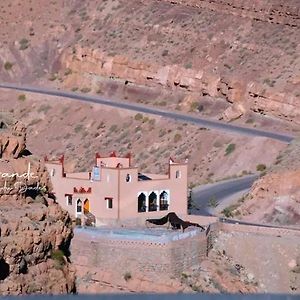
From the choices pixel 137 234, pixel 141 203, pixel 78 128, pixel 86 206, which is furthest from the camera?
pixel 78 128

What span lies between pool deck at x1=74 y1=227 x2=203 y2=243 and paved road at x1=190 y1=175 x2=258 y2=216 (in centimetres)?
779

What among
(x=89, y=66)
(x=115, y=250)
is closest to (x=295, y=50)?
(x=89, y=66)

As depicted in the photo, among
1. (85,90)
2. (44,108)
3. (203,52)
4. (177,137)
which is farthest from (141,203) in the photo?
(85,90)

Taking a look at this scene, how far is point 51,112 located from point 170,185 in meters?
27.9

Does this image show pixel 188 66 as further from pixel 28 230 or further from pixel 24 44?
pixel 28 230

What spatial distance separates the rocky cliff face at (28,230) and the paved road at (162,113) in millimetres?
25930

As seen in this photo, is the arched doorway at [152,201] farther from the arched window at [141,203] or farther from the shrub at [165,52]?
the shrub at [165,52]

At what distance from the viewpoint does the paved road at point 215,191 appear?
59125 millimetres

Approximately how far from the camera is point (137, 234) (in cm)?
4788

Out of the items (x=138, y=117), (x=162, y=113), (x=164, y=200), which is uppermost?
(x=162, y=113)

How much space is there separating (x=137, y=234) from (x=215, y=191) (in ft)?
51.4

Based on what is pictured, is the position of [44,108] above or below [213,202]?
above

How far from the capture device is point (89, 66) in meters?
85.4

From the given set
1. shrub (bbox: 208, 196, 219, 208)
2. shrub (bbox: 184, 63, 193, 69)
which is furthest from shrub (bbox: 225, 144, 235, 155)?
shrub (bbox: 184, 63, 193, 69)
